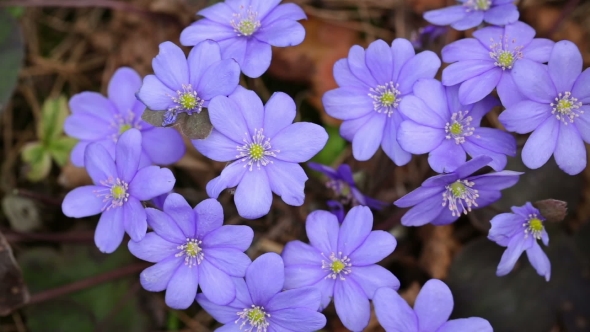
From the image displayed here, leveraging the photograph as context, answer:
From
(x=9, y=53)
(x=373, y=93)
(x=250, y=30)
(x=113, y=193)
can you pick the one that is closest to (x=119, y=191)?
(x=113, y=193)

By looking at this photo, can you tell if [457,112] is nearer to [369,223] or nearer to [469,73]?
[469,73]

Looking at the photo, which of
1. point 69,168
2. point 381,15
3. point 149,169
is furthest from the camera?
point 381,15

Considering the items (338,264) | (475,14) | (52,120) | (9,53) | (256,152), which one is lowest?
(338,264)

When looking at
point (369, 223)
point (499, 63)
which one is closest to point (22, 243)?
point (369, 223)

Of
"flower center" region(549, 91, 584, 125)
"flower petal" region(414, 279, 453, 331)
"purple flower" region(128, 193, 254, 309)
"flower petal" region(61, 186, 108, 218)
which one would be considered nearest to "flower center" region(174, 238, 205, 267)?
"purple flower" region(128, 193, 254, 309)

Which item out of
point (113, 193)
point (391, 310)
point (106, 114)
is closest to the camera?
point (391, 310)

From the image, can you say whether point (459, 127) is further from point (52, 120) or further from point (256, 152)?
point (52, 120)

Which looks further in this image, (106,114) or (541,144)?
(106,114)
